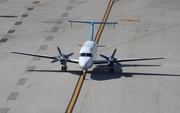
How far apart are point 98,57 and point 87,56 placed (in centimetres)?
652

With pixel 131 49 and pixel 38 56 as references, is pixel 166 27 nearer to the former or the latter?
pixel 131 49

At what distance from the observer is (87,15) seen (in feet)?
229

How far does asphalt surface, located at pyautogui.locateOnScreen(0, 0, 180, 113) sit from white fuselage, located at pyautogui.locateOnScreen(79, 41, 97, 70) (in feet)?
6.08

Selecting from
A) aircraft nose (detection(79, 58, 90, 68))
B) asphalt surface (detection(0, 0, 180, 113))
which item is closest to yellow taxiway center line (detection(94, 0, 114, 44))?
asphalt surface (detection(0, 0, 180, 113))

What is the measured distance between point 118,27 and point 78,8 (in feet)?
34.6

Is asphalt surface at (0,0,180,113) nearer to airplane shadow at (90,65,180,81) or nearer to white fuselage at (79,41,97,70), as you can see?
airplane shadow at (90,65,180,81)

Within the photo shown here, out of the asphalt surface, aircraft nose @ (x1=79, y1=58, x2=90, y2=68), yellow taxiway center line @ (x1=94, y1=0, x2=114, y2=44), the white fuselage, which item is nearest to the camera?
the asphalt surface

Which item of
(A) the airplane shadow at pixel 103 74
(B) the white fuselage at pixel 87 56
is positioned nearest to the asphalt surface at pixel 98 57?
(A) the airplane shadow at pixel 103 74

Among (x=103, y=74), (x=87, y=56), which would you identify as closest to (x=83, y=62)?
(x=87, y=56)

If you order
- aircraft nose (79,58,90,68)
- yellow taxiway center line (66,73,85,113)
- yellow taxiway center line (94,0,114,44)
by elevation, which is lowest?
yellow taxiway center line (94,0,114,44)

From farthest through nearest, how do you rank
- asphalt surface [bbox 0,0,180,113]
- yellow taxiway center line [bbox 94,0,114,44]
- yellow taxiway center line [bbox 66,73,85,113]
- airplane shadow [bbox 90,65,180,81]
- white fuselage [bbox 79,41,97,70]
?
yellow taxiway center line [bbox 94,0,114,44]
airplane shadow [bbox 90,65,180,81]
white fuselage [bbox 79,41,97,70]
asphalt surface [bbox 0,0,180,113]
yellow taxiway center line [bbox 66,73,85,113]

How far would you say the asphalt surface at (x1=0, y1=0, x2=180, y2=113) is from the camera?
144 feet

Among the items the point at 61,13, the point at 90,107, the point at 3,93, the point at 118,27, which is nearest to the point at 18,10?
the point at 61,13

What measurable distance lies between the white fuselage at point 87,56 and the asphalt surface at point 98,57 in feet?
6.08
